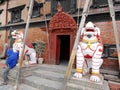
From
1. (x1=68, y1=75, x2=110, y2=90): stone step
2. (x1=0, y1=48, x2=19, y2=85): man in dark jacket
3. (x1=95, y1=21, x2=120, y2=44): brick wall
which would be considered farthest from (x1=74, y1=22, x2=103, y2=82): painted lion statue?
(x1=0, y1=48, x2=19, y2=85): man in dark jacket

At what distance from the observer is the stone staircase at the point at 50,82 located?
173 inches

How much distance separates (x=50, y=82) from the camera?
538 cm

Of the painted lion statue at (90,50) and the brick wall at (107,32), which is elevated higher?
the brick wall at (107,32)

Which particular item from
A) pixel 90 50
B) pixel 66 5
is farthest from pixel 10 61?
pixel 66 5

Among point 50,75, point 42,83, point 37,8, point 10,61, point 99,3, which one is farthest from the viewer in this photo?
point 37,8

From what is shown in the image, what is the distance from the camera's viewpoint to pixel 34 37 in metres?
9.32

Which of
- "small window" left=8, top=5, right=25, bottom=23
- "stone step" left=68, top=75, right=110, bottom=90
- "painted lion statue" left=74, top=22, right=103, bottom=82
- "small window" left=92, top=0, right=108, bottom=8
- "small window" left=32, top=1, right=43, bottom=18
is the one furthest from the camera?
"small window" left=8, top=5, right=25, bottom=23

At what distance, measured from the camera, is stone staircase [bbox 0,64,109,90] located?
4387 millimetres

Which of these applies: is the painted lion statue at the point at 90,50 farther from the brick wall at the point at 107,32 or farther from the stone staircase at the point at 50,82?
the brick wall at the point at 107,32

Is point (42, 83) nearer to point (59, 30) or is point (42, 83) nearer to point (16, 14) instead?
point (59, 30)

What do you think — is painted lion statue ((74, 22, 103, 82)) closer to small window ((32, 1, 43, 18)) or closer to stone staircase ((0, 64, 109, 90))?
stone staircase ((0, 64, 109, 90))

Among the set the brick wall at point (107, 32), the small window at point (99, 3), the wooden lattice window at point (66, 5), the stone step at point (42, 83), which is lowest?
the stone step at point (42, 83)

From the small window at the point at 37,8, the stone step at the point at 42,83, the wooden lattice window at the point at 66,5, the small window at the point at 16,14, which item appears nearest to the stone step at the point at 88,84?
the stone step at the point at 42,83

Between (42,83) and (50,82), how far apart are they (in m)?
0.31
